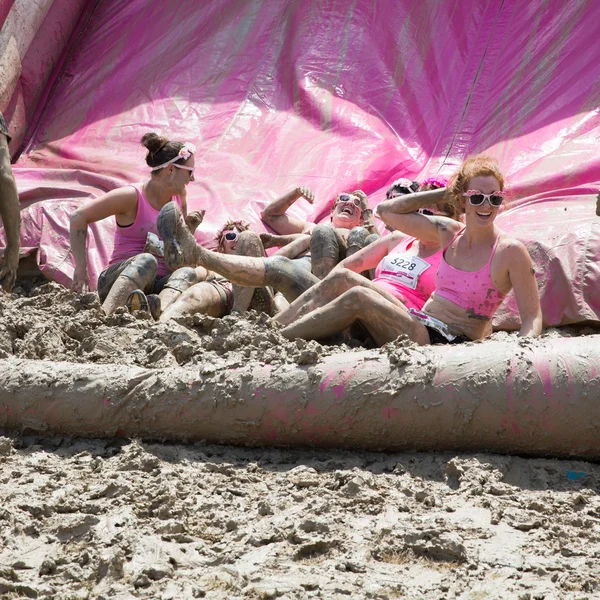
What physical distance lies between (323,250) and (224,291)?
1.62ft

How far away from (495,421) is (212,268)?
1476 mm

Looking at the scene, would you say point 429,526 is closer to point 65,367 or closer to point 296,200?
point 65,367

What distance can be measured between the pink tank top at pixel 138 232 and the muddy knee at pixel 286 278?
2.75 feet

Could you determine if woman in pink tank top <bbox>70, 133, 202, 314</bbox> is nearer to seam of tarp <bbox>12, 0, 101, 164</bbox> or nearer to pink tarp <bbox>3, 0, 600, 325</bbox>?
pink tarp <bbox>3, 0, 600, 325</bbox>

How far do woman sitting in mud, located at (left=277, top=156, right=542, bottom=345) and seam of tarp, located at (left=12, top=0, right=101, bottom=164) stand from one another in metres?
A: 3.58

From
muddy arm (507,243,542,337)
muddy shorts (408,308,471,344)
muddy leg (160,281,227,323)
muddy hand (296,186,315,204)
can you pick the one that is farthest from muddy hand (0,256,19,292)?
muddy arm (507,243,542,337)

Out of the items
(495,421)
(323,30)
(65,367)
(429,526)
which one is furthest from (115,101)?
(429,526)

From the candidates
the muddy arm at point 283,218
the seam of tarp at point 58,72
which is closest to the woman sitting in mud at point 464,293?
the muddy arm at point 283,218

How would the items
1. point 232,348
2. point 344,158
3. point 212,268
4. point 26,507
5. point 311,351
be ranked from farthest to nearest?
point 344,158 < point 212,268 < point 232,348 < point 311,351 < point 26,507

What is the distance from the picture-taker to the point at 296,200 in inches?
213

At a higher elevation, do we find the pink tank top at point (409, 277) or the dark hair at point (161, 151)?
the dark hair at point (161, 151)

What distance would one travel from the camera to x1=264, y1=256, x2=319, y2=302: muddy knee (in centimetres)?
400

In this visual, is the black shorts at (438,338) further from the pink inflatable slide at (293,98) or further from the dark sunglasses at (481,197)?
the pink inflatable slide at (293,98)

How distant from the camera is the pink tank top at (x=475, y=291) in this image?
137 inches
